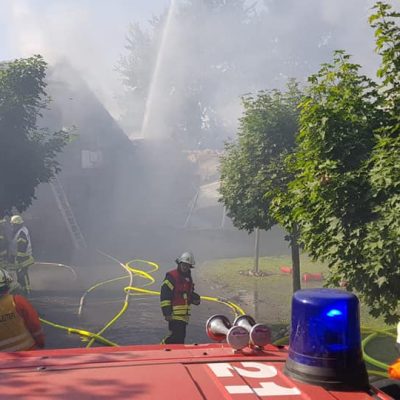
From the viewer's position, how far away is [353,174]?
16.1ft

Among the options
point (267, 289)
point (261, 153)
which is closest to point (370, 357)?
point (261, 153)

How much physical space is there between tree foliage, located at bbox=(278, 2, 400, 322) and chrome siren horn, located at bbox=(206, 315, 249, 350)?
7.57ft

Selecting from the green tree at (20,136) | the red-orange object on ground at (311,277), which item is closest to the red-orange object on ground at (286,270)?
the red-orange object on ground at (311,277)

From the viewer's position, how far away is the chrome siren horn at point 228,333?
2352 millimetres

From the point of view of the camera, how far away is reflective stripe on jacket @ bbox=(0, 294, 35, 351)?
4.01 meters

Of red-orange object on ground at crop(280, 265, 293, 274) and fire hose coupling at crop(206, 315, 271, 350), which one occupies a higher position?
fire hose coupling at crop(206, 315, 271, 350)

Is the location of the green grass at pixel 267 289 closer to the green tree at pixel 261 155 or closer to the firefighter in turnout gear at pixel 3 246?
the green tree at pixel 261 155

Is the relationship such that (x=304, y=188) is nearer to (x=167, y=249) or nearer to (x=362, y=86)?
(x=362, y=86)

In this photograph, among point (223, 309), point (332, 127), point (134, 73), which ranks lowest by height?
point (223, 309)

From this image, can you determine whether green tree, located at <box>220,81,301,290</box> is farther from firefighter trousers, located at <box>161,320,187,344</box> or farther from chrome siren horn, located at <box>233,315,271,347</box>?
chrome siren horn, located at <box>233,315,271,347</box>

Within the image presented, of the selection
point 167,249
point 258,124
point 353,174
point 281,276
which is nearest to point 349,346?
point 353,174

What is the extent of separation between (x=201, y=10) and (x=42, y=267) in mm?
53822

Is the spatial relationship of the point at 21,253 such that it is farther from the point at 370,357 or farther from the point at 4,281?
the point at 370,357

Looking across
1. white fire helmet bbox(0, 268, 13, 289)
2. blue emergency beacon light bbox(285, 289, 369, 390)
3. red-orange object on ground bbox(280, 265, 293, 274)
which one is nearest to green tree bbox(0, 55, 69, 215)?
white fire helmet bbox(0, 268, 13, 289)
